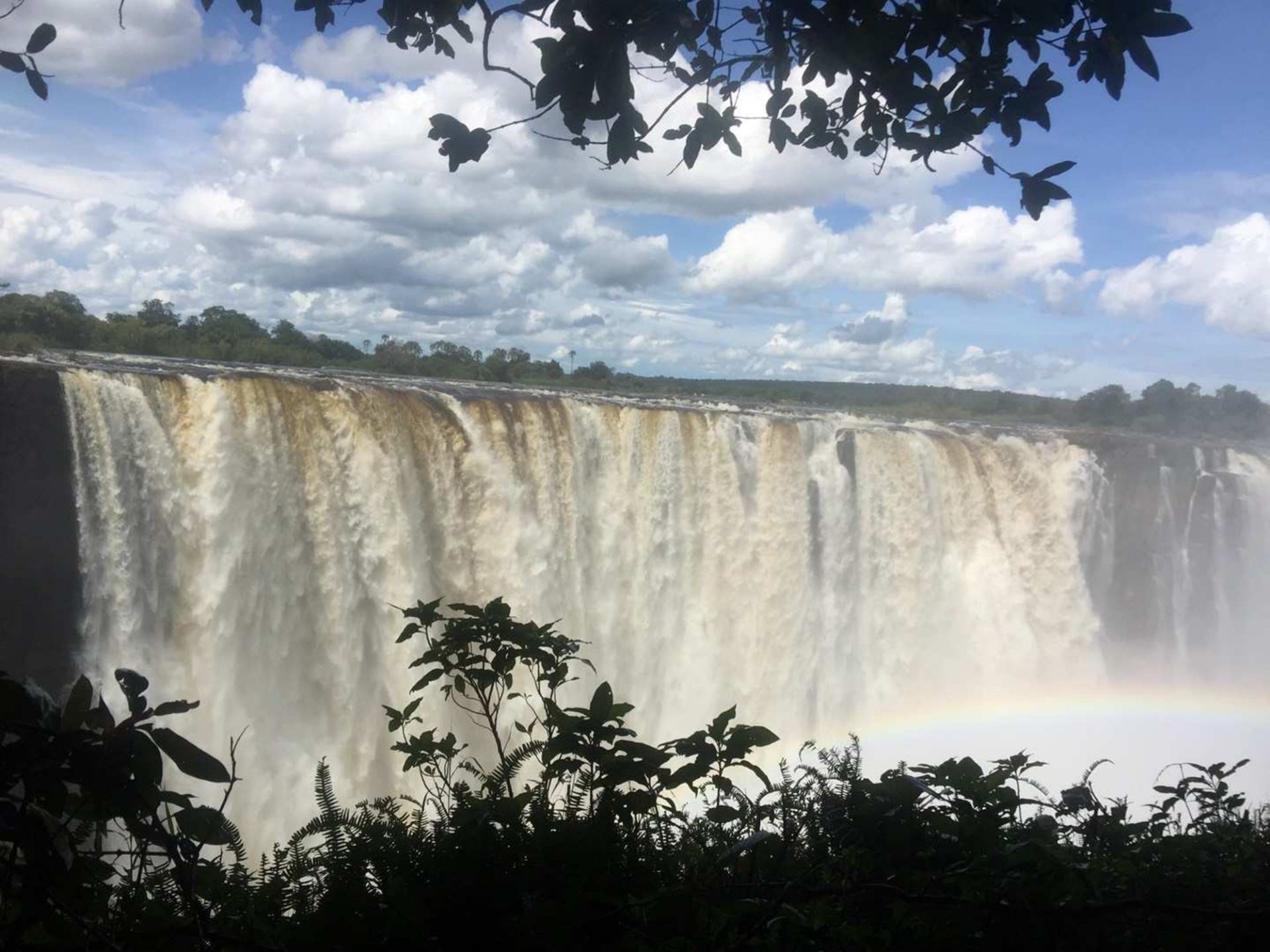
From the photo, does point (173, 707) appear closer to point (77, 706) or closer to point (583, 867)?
point (77, 706)

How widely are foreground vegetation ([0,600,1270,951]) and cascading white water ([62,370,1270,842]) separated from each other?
13.7 ft

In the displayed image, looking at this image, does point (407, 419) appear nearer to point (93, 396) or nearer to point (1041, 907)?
point (93, 396)

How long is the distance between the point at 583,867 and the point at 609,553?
41.8 feet

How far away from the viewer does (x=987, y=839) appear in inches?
65.3

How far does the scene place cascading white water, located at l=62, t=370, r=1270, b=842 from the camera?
1045 cm

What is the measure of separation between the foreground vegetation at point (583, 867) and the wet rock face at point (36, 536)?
946 cm

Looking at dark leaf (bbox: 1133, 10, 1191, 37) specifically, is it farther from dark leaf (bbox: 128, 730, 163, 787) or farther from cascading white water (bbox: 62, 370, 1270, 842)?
cascading white water (bbox: 62, 370, 1270, 842)

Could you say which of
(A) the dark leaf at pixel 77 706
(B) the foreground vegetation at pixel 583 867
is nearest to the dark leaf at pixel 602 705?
(B) the foreground vegetation at pixel 583 867

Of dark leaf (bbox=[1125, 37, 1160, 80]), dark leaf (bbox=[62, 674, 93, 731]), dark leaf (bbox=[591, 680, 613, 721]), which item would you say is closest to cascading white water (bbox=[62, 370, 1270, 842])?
dark leaf (bbox=[591, 680, 613, 721])

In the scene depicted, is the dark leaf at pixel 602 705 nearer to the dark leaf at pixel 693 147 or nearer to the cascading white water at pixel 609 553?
the dark leaf at pixel 693 147

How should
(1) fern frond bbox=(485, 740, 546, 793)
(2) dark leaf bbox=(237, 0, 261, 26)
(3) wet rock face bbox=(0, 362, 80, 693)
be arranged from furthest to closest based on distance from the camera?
(3) wet rock face bbox=(0, 362, 80, 693) < (2) dark leaf bbox=(237, 0, 261, 26) < (1) fern frond bbox=(485, 740, 546, 793)

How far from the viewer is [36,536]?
10070 mm

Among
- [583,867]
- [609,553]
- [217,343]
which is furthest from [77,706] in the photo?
[217,343]

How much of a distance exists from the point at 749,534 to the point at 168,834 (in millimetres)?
14811
